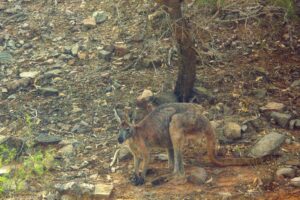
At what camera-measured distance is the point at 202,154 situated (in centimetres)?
734

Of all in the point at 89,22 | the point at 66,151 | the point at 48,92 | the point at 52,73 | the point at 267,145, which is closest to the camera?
the point at 267,145

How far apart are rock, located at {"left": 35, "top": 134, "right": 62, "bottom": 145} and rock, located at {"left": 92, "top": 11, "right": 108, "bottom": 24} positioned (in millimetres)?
3882

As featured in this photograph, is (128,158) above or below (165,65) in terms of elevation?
below

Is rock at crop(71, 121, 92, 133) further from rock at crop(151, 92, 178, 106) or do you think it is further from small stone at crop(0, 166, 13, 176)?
small stone at crop(0, 166, 13, 176)

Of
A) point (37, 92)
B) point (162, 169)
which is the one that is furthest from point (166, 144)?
point (37, 92)

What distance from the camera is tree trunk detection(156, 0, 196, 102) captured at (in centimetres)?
782

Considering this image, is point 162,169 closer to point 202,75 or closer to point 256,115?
point 256,115

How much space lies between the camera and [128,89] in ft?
30.3

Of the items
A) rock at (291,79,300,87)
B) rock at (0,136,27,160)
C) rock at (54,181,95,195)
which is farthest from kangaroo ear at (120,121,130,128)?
rock at (291,79,300,87)

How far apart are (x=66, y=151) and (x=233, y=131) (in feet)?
7.55

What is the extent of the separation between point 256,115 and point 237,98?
0.63 meters

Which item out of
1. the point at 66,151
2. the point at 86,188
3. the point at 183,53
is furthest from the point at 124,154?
the point at 183,53

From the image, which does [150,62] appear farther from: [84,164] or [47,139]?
[84,164]

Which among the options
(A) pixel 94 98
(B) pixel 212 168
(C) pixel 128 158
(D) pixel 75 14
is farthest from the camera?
(D) pixel 75 14
